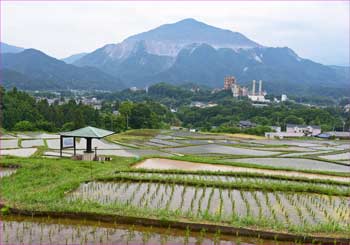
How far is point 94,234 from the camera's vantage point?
7309mm

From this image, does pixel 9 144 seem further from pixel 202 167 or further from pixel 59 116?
pixel 59 116

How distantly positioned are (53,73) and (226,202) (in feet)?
587

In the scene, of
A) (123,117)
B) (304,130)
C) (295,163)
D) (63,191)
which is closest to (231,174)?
(63,191)

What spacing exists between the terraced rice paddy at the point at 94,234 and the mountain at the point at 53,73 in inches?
5759

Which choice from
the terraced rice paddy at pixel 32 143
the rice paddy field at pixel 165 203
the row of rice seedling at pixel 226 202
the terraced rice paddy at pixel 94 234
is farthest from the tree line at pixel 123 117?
the terraced rice paddy at pixel 94 234

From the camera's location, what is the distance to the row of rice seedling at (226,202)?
319 inches

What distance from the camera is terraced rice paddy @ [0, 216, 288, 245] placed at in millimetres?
6969

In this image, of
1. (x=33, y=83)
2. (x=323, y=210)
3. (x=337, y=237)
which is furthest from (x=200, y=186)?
(x=33, y=83)

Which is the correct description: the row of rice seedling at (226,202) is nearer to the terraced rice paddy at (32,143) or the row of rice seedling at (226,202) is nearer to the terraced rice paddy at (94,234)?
the terraced rice paddy at (94,234)

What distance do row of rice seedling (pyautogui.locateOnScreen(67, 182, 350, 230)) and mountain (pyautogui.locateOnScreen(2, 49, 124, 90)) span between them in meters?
144

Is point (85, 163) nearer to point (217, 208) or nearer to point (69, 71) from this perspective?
point (217, 208)

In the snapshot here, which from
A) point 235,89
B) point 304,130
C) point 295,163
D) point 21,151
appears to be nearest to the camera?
point 295,163

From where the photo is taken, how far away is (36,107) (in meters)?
41.2

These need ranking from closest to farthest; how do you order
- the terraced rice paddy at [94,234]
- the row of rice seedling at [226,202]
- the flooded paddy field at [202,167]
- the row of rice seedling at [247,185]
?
1. the terraced rice paddy at [94,234]
2. the row of rice seedling at [226,202]
3. the row of rice seedling at [247,185]
4. the flooded paddy field at [202,167]
